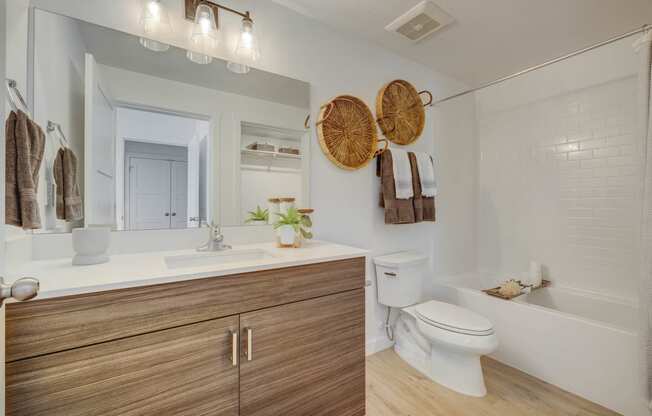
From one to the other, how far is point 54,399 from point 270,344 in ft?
1.99

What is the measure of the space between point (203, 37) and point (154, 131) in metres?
0.52

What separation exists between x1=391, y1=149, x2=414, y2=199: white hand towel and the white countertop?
890mm

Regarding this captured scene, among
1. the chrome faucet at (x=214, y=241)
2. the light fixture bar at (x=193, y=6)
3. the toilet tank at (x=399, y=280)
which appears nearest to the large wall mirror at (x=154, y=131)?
the chrome faucet at (x=214, y=241)

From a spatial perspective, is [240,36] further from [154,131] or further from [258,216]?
[258,216]

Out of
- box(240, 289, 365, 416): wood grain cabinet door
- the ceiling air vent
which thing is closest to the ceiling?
the ceiling air vent

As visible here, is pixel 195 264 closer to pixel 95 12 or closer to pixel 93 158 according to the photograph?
pixel 93 158

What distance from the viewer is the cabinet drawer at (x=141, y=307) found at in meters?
0.71

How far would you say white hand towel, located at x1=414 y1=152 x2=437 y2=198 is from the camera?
2152 mm

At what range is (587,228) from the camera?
86.2 inches

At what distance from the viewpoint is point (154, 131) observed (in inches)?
52.5

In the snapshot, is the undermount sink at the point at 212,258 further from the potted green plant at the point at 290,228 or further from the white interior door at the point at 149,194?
the white interior door at the point at 149,194

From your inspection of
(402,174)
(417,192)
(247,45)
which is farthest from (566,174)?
(247,45)

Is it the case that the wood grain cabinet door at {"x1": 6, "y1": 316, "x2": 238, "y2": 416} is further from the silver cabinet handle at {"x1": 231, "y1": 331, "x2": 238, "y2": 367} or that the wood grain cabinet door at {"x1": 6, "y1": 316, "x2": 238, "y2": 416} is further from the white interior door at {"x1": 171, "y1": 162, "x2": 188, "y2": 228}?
the white interior door at {"x1": 171, "y1": 162, "x2": 188, "y2": 228}

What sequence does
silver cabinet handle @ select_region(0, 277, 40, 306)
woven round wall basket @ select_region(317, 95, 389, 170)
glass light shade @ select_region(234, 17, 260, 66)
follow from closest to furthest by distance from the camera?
silver cabinet handle @ select_region(0, 277, 40, 306) < glass light shade @ select_region(234, 17, 260, 66) < woven round wall basket @ select_region(317, 95, 389, 170)
